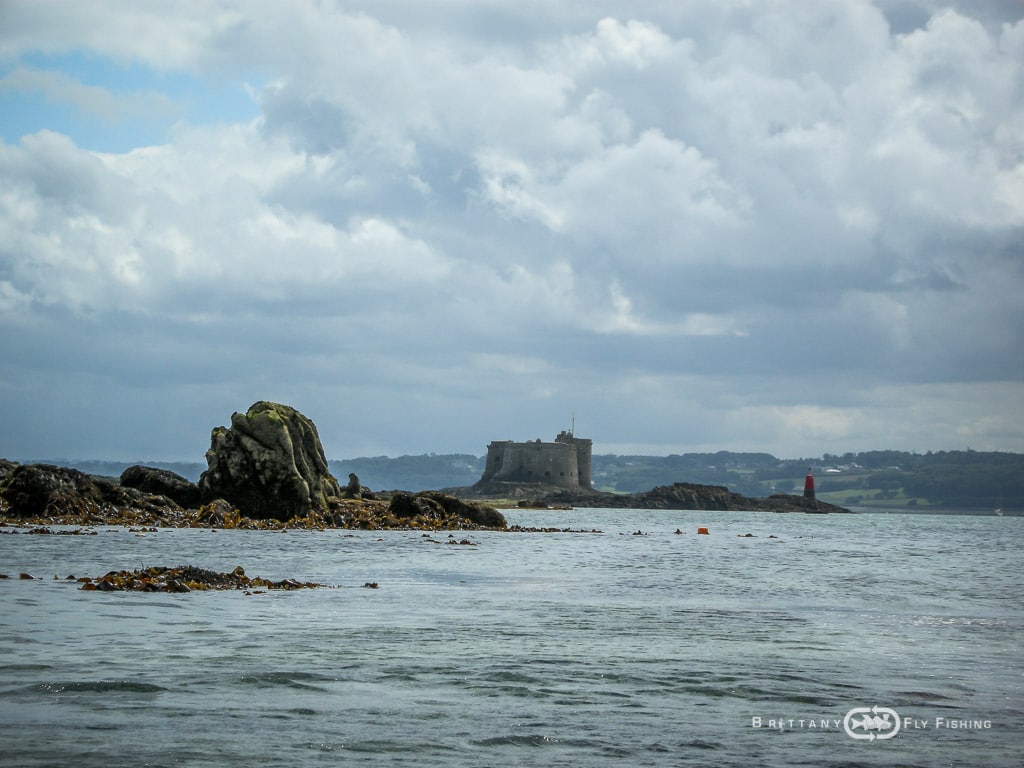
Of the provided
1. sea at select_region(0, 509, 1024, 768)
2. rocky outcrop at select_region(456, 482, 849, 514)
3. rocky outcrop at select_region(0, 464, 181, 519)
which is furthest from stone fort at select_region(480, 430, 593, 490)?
sea at select_region(0, 509, 1024, 768)

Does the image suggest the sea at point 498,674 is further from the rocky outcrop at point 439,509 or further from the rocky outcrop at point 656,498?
the rocky outcrop at point 656,498

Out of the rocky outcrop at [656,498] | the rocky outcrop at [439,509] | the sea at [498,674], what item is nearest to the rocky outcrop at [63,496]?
the rocky outcrop at [439,509]

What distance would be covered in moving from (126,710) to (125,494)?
43.6 m

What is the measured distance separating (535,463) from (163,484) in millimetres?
116067

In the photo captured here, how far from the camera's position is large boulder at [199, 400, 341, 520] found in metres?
50.6

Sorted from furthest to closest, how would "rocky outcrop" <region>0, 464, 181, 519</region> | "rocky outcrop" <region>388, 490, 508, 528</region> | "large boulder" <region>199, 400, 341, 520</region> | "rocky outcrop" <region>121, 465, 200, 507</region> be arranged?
"rocky outcrop" <region>388, 490, 508, 528</region>
"rocky outcrop" <region>121, 465, 200, 507</region>
"large boulder" <region>199, 400, 341, 520</region>
"rocky outcrop" <region>0, 464, 181, 519</region>

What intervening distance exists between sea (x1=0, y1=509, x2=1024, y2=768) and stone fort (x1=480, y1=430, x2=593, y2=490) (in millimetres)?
141918

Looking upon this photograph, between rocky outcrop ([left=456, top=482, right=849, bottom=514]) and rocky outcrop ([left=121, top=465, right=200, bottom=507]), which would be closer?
rocky outcrop ([left=121, top=465, right=200, bottom=507])

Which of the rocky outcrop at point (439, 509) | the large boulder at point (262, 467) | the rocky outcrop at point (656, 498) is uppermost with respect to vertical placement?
the large boulder at point (262, 467)

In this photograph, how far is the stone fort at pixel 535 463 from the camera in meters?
170

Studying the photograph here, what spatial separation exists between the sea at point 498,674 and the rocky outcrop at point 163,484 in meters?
27.3

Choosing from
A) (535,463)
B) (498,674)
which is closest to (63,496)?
(498,674)

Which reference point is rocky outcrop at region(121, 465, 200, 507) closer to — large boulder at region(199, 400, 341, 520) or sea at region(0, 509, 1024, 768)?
large boulder at region(199, 400, 341, 520)

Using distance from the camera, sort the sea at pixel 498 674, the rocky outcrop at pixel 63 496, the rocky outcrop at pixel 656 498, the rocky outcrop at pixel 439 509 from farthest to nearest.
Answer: the rocky outcrop at pixel 656 498
the rocky outcrop at pixel 439 509
the rocky outcrop at pixel 63 496
the sea at pixel 498 674
